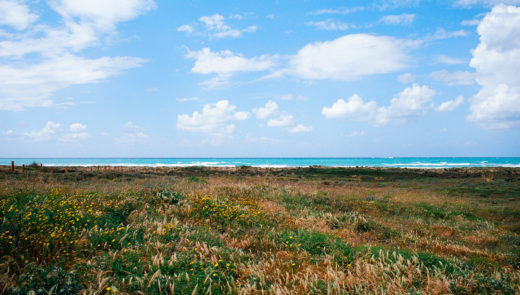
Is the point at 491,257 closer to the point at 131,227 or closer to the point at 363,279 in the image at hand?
the point at 363,279

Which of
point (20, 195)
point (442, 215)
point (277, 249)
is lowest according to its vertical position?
point (442, 215)

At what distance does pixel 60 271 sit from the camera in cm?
425

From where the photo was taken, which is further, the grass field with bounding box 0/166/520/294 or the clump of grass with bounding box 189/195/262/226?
the clump of grass with bounding box 189/195/262/226

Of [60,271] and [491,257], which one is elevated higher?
[60,271]

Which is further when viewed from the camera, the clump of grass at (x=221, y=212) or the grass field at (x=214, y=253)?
the clump of grass at (x=221, y=212)

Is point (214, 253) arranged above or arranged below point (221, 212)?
below

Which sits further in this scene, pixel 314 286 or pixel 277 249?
pixel 277 249

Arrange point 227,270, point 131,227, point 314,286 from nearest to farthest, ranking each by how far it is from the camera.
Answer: point 314,286
point 227,270
point 131,227

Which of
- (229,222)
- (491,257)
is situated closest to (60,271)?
(229,222)

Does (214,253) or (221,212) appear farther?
(221,212)

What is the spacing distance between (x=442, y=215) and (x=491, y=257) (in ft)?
28.3

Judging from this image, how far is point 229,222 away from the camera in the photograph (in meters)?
8.10

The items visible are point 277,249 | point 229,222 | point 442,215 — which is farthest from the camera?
point 442,215

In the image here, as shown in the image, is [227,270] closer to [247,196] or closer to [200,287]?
[200,287]
